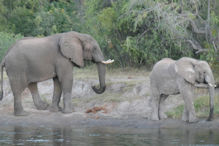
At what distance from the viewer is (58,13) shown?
83.5ft

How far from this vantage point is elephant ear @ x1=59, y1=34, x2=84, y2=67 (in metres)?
14.8

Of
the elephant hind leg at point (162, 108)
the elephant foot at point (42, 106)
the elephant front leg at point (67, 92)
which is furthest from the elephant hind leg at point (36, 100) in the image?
the elephant hind leg at point (162, 108)

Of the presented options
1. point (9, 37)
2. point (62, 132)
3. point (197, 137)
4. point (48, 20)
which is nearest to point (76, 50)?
point (62, 132)

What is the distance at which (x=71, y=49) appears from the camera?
14844 millimetres

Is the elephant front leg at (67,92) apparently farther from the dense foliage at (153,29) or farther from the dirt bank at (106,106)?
the dense foliage at (153,29)

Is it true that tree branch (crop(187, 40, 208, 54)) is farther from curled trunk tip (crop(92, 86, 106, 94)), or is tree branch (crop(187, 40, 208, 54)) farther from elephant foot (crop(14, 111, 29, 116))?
elephant foot (crop(14, 111, 29, 116))

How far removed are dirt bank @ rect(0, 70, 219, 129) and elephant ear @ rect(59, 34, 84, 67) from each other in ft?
4.36

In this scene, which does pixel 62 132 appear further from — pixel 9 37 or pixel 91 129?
pixel 9 37

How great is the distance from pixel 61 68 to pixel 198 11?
5089 mm

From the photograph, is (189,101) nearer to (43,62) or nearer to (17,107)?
(43,62)

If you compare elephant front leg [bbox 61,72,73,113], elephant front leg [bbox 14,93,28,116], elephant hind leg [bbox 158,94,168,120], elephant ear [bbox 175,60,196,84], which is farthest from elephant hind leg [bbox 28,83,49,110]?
elephant ear [bbox 175,60,196,84]

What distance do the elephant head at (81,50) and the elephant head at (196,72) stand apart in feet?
8.10

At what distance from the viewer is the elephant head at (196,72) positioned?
13.0 metres

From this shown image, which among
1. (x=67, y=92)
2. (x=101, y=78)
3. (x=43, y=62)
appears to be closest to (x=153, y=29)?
(x=101, y=78)
